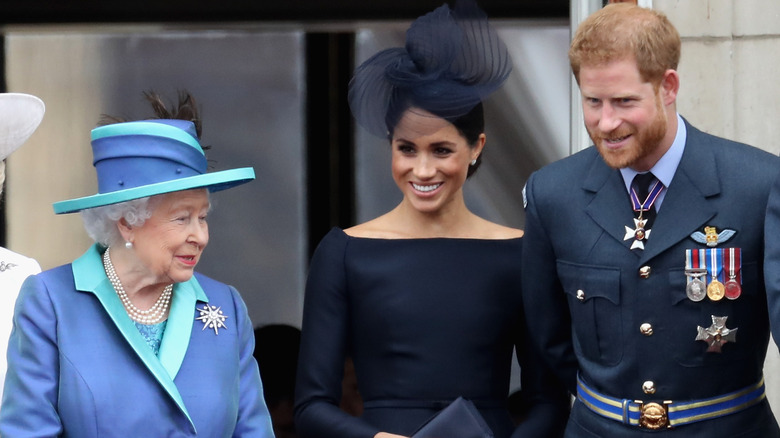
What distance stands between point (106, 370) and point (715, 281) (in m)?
1.46

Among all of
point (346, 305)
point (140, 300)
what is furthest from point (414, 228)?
point (140, 300)

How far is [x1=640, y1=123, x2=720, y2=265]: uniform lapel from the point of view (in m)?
3.35

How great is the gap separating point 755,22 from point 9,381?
8.86 feet

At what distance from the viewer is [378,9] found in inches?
237

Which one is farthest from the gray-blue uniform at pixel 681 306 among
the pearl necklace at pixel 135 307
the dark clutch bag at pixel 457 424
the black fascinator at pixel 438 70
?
the pearl necklace at pixel 135 307

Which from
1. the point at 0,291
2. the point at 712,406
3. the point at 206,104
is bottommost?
the point at 712,406

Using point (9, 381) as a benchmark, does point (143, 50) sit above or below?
above

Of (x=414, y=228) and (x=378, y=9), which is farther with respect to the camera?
(x=378, y=9)

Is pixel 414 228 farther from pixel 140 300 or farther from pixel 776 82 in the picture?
pixel 776 82

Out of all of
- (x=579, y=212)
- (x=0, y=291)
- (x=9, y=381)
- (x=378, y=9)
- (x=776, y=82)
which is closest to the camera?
(x=9, y=381)

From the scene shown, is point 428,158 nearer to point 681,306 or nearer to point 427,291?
point 427,291

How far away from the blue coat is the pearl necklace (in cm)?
2

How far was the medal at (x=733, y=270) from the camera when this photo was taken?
3291 mm

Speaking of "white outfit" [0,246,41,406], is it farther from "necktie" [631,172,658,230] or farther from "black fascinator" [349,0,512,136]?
"necktie" [631,172,658,230]
